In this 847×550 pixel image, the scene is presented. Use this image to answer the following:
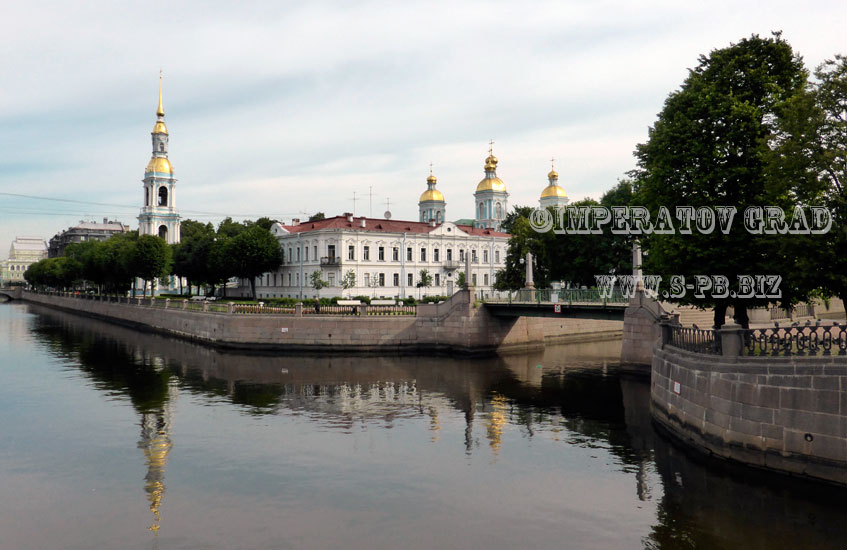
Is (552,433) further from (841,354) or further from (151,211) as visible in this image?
(151,211)

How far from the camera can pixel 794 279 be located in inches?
885

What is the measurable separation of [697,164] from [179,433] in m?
25.0

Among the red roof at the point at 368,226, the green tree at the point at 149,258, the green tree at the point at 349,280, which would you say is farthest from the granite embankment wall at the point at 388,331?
the green tree at the point at 149,258

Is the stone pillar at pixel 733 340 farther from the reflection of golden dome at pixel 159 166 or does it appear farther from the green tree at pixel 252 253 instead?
the reflection of golden dome at pixel 159 166

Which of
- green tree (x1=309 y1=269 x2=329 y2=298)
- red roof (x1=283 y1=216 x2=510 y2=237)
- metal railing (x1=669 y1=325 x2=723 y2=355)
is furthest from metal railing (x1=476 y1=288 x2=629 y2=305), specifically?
red roof (x1=283 y1=216 x2=510 y2=237)

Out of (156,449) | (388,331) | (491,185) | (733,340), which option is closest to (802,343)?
(733,340)

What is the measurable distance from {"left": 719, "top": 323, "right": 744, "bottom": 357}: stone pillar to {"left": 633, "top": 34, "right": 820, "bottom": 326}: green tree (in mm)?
6226

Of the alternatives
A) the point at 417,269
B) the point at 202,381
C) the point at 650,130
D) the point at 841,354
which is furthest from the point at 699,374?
the point at 417,269

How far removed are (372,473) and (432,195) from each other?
108146 millimetres

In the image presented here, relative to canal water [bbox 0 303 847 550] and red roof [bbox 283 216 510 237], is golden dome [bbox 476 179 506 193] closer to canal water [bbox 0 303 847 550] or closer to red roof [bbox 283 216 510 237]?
red roof [bbox 283 216 510 237]

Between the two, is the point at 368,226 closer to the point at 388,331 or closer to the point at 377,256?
the point at 377,256

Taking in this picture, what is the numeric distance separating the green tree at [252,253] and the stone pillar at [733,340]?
250 feet

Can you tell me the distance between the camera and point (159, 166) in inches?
5212

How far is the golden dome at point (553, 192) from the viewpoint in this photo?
397 feet
